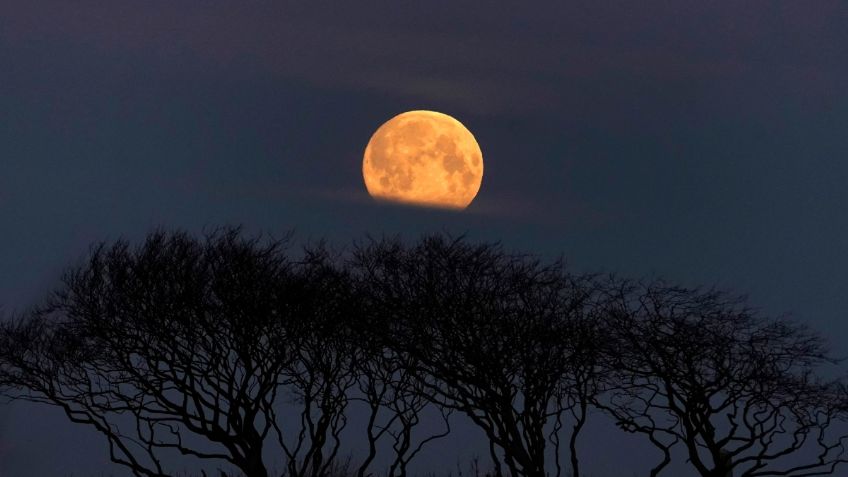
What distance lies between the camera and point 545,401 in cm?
3944

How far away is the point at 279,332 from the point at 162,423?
18.4 feet

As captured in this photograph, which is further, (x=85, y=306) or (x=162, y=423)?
(x=162, y=423)

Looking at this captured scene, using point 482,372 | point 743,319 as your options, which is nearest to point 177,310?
point 482,372

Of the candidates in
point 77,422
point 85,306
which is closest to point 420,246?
point 85,306

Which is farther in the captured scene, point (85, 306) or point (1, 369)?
point (1, 369)

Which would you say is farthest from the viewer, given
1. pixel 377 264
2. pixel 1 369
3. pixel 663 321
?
pixel 1 369

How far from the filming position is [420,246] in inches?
1582

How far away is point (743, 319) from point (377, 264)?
38.2ft

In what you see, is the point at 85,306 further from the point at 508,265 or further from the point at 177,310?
the point at 508,265

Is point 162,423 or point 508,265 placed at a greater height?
point 508,265

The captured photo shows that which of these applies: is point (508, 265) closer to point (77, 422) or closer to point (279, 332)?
point (279, 332)

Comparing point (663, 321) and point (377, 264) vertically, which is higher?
point (377, 264)

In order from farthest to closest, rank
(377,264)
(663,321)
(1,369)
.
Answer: (1,369)
(377,264)
(663,321)

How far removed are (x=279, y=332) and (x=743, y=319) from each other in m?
14.6
